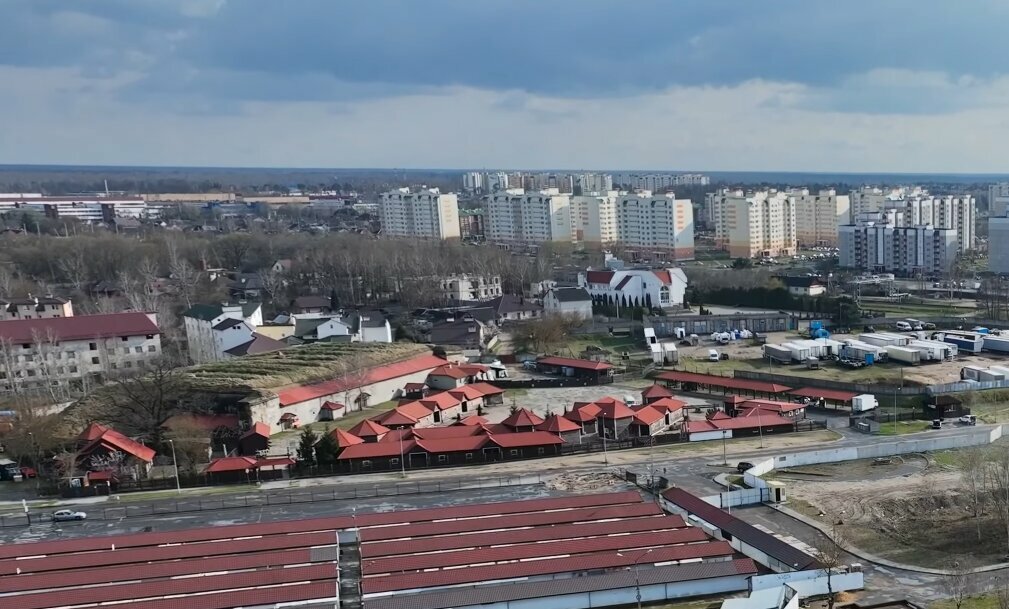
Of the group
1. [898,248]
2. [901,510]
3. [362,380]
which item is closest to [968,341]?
[901,510]

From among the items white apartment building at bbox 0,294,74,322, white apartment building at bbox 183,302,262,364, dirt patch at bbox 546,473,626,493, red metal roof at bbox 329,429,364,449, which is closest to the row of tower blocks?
white apartment building at bbox 183,302,262,364

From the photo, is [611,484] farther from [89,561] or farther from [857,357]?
[857,357]

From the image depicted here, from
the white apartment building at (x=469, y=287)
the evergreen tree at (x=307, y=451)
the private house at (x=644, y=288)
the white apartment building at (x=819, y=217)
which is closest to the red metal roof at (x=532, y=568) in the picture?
the evergreen tree at (x=307, y=451)

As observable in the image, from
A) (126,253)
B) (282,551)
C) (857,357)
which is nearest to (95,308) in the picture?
(126,253)

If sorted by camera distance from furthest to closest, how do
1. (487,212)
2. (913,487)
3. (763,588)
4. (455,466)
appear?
(487,212) < (455,466) < (913,487) < (763,588)

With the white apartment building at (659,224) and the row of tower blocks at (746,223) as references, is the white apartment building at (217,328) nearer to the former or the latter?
the white apartment building at (659,224)

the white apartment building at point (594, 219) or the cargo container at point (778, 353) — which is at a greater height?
the white apartment building at point (594, 219)

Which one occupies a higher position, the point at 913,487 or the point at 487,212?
the point at 487,212
